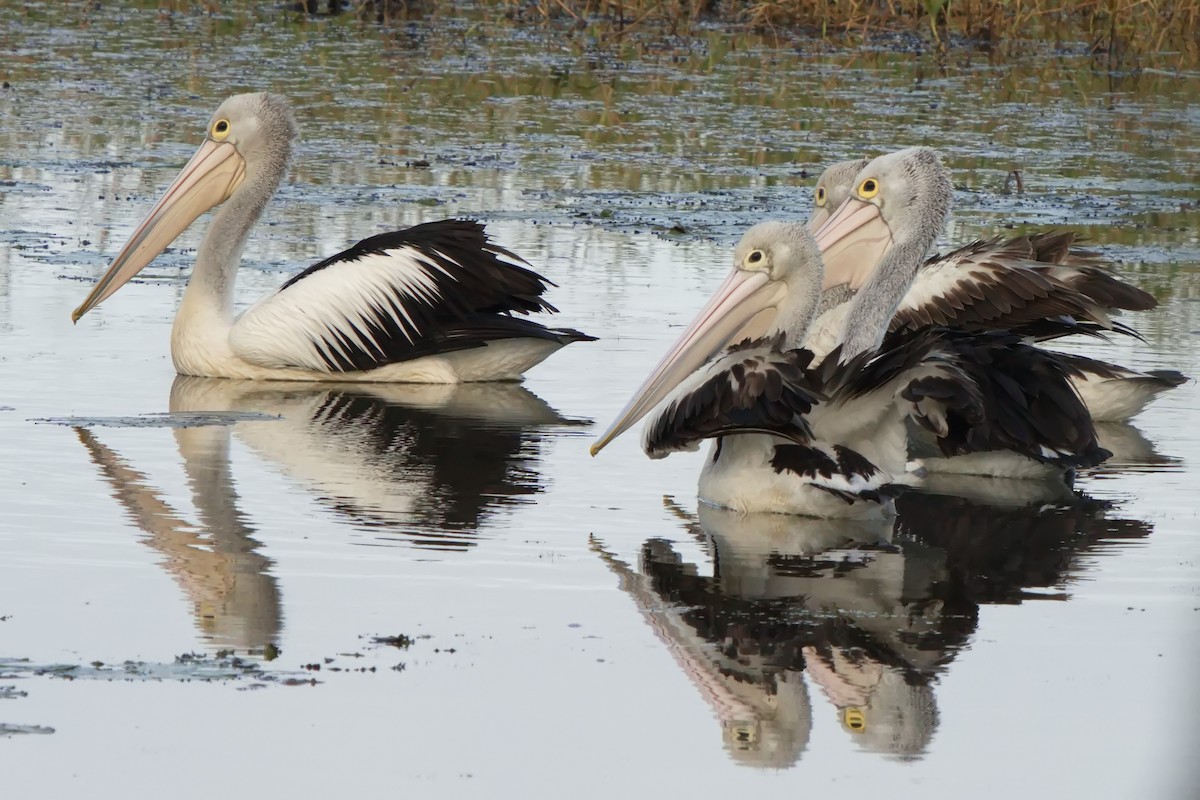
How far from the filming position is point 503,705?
3898 millimetres

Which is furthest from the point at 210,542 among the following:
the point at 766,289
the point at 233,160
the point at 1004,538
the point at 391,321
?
the point at 233,160

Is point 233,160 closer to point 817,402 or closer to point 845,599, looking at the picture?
point 817,402

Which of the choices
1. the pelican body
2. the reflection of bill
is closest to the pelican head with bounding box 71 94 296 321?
the reflection of bill

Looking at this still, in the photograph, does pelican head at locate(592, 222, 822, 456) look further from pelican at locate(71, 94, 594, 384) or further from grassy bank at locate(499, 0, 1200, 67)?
grassy bank at locate(499, 0, 1200, 67)

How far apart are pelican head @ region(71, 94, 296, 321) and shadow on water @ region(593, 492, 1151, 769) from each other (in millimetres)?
3386

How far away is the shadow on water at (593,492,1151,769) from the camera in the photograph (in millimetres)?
3924

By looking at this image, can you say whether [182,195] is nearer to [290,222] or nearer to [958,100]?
[290,222]

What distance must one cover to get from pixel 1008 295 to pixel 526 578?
2.60 m

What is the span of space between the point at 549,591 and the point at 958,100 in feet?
38.5

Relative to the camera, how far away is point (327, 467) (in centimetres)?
604

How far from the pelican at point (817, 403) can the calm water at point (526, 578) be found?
0.15m

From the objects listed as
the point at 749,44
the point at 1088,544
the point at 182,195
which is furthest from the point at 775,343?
the point at 749,44

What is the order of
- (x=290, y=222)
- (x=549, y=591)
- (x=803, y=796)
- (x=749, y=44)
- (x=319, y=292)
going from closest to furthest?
A: (x=803, y=796)
(x=549, y=591)
(x=319, y=292)
(x=290, y=222)
(x=749, y=44)

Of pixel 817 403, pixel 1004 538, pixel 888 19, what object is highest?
pixel 888 19
